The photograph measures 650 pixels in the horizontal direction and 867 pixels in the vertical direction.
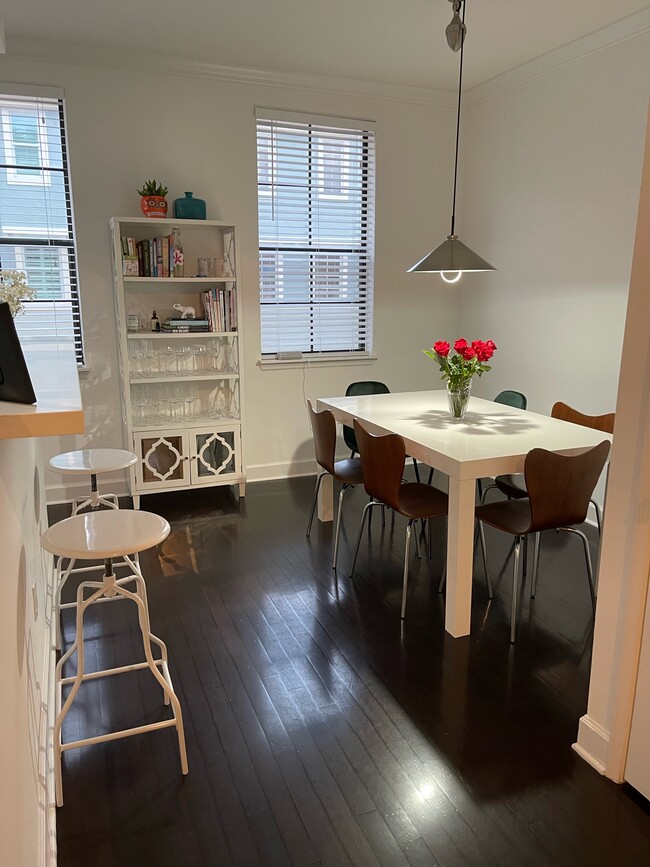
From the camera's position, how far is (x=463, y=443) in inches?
115

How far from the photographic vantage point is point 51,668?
243 centimetres

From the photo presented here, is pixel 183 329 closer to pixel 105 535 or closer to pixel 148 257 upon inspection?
pixel 148 257

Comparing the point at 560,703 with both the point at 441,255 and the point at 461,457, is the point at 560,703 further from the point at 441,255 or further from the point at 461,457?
the point at 441,255

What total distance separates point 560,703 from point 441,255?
213 centimetres

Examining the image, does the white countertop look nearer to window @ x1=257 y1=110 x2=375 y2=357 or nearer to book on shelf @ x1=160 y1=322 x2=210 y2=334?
book on shelf @ x1=160 y1=322 x2=210 y2=334

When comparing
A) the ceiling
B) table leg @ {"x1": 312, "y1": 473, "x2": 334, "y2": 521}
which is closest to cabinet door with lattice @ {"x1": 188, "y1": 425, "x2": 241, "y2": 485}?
table leg @ {"x1": 312, "y1": 473, "x2": 334, "y2": 521}

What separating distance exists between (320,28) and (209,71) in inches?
38.3

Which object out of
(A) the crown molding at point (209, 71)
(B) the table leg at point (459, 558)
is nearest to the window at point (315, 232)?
(A) the crown molding at point (209, 71)

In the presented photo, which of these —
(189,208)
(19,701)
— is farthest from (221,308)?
(19,701)

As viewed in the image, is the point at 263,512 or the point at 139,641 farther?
the point at 263,512

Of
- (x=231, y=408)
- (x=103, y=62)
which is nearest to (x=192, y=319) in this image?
(x=231, y=408)

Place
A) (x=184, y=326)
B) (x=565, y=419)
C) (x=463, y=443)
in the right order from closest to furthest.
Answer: (x=463, y=443), (x=565, y=419), (x=184, y=326)

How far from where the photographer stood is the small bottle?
4.34 metres

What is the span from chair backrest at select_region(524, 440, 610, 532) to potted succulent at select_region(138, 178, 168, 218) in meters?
→ 2.98
